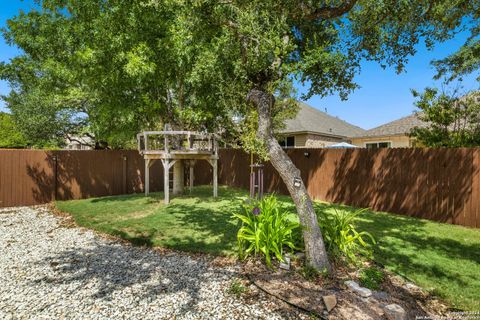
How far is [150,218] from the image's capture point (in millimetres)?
7344

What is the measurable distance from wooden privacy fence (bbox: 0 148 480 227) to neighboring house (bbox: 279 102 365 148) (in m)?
6.95

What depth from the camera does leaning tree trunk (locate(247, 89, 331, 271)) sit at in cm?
403

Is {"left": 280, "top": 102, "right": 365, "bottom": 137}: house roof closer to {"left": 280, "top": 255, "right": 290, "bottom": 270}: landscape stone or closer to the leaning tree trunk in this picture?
the leaning tree trunk

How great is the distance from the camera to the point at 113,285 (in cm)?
371

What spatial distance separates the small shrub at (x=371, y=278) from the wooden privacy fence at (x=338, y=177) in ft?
15.5

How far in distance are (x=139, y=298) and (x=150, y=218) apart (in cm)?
412

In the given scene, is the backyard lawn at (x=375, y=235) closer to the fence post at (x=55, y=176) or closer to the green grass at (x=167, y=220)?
the green grass at (x=167, y=220)

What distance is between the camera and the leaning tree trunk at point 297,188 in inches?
159

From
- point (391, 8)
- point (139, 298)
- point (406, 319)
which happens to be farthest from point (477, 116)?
point (139, 298)

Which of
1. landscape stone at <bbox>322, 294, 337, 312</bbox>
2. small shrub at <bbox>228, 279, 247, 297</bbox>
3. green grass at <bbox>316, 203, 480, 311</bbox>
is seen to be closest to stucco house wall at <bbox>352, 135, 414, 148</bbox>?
green grass at <bbox>316, 203, 480, 311</bbox>

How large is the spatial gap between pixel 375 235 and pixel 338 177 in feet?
13.8

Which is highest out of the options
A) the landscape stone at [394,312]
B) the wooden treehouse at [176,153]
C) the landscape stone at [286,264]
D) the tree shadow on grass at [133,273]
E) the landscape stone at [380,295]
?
the wooden treehouse at [176,153]

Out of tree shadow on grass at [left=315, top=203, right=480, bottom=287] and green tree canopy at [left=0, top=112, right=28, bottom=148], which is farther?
green tree canopy at [left=0, top=112, right=28, bottom=148]

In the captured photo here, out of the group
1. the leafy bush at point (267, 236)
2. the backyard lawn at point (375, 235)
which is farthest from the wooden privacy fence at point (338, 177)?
the leafy bush at point (267, 236)
